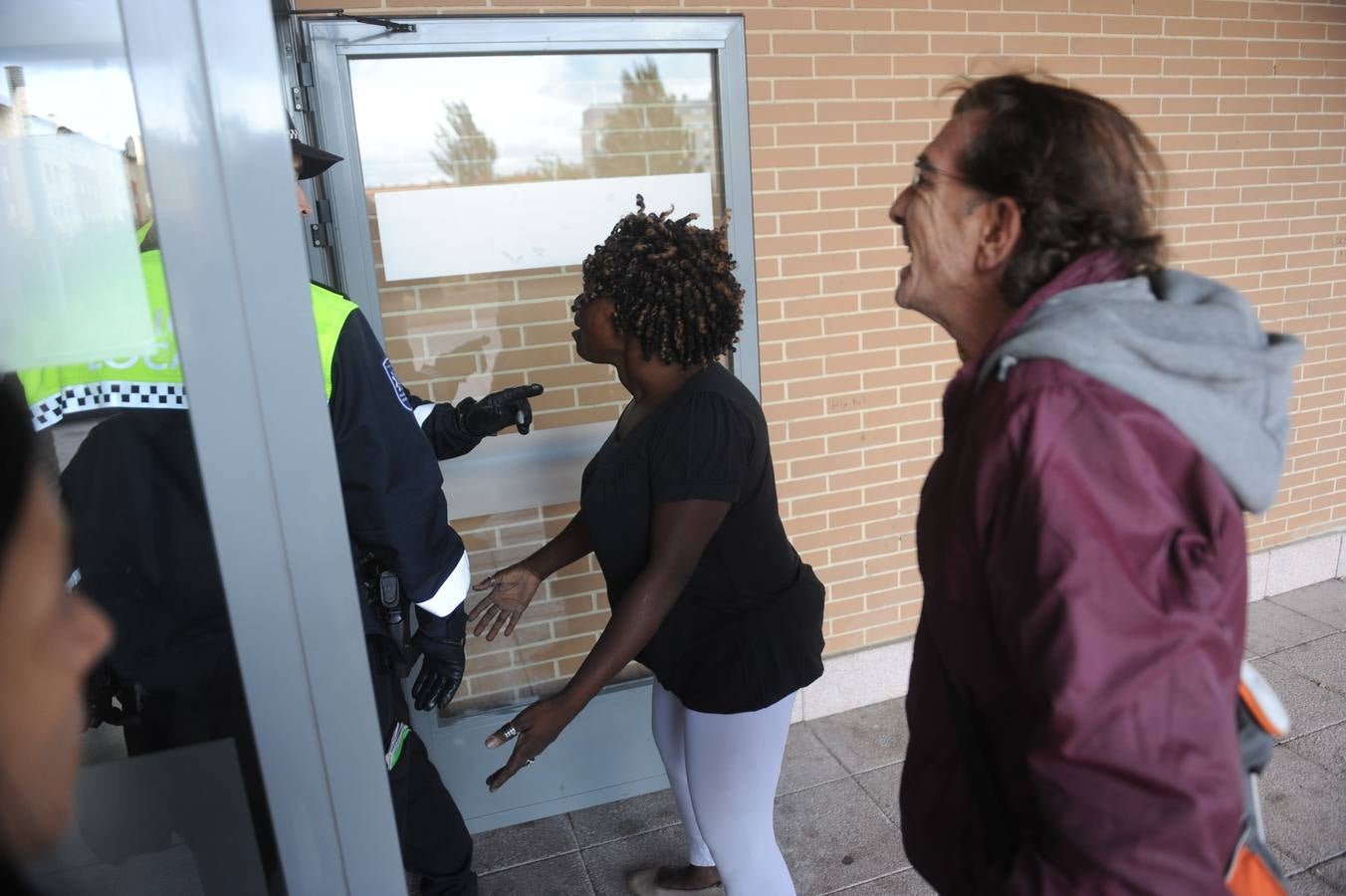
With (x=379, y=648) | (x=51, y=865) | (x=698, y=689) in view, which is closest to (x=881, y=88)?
(x=698, y=689)

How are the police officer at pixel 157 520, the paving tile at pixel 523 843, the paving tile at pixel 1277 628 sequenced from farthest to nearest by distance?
the paving tile at pixel 1277 628
the paving tile at pixel 523 843
the police officer at pixel 157 520

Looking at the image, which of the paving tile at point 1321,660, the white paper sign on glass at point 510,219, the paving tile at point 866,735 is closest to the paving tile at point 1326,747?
the paving tile at point 1321,660

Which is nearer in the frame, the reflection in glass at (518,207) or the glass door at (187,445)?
the glass door at (187,445)

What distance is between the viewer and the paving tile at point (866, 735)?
3.56 m

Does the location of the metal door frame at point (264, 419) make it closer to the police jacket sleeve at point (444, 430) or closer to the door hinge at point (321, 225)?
the police jacket sleeve at point (444, 430)

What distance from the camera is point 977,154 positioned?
1305 millimetres

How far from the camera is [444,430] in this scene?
2682mm

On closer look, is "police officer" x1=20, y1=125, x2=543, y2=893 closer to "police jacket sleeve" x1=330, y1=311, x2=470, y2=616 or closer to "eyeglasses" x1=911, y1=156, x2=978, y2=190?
"police jacket sleeve" x1=330, y1=311, x2=470, y2=616

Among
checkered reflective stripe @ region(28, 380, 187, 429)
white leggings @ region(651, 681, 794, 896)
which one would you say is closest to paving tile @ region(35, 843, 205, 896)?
checkered reflective stripe @ region(28, 380, 187, 429)

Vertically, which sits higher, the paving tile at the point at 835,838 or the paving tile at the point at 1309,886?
the paving tile at the point at 1309,886

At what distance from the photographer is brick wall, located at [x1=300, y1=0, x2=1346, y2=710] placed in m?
3.30

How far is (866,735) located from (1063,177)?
117 inches

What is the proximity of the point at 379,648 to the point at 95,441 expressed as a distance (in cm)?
114

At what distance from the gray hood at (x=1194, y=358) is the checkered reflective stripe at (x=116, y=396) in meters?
1.05
